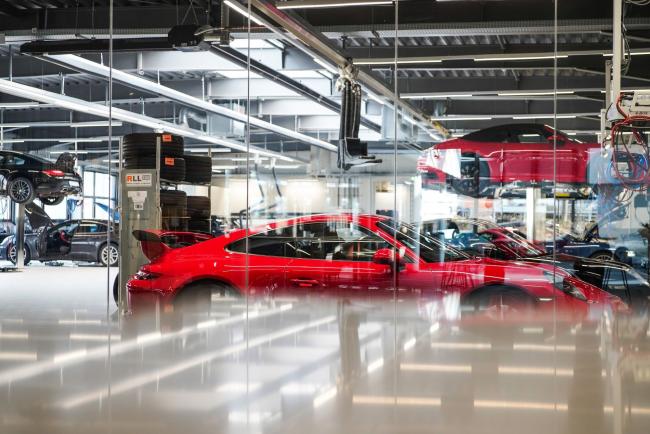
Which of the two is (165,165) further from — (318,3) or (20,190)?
(318,3)

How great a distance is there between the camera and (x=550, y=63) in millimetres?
8289

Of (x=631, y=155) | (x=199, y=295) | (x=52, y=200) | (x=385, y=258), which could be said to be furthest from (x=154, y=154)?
(x=631, y=155)

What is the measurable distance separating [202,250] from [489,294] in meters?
2.82

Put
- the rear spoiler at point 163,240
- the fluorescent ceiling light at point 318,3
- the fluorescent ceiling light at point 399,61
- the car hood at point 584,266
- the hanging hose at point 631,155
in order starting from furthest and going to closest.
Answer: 1. the fluorescent ceiling light at point 399,61
2. the rear spoiler at point 163,240
3. the car hood at point 584,266
4. the hanging hose at point 631,155
5. the fluorescent ceiling light at point 318,3

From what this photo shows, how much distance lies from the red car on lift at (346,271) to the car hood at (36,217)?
1.31 m

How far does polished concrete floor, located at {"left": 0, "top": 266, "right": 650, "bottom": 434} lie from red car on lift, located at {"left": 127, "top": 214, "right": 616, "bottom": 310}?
0.60 feet

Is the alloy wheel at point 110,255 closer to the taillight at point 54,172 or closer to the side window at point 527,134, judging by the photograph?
the taillight at point 54,172

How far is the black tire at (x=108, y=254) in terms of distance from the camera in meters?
8.54

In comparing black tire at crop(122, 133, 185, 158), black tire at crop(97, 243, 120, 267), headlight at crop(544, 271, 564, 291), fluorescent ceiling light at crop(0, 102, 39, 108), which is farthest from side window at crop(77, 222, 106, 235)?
headlight at crop(544, 271, 564, 291)

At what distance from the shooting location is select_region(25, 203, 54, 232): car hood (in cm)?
826

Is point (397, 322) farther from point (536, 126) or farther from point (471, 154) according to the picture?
point (536, 126)

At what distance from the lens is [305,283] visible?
7.51 meters

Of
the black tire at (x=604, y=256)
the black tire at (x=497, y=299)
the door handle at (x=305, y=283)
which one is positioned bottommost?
the black tire at (x=497, y=299)

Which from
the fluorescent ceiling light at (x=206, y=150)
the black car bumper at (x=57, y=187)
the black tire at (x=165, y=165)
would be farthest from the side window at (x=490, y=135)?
the black car bumper at (x=57, y=187)
